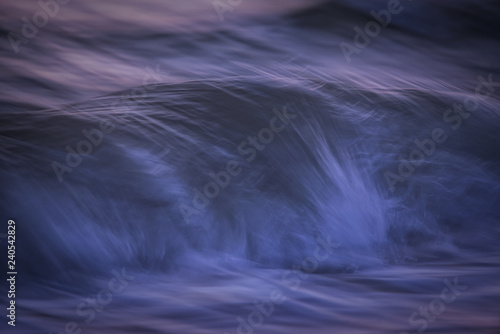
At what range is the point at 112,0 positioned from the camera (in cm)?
347

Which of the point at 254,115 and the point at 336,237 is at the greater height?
the point at 254,115

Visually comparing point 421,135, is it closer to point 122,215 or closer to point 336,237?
point 336,237

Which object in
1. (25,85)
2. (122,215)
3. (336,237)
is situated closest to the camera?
(122,215)

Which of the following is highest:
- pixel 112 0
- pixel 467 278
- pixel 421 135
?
pixel 112 0

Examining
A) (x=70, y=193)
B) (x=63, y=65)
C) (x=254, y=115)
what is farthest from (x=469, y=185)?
(x=63, y=65)

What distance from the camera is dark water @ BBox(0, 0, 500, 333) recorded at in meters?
1.94

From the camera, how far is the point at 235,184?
228cm

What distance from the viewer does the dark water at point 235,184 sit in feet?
6.38

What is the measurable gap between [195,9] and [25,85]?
1.10 metres

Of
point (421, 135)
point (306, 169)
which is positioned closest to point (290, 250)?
point (306, 169)

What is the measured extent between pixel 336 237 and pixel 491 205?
810mm

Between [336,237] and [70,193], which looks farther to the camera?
[336,237]

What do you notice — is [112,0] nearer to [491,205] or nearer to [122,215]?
[122,215]

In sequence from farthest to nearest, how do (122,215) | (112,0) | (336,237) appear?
1. (112,0)
2. (336,237)
3. (122,215)
